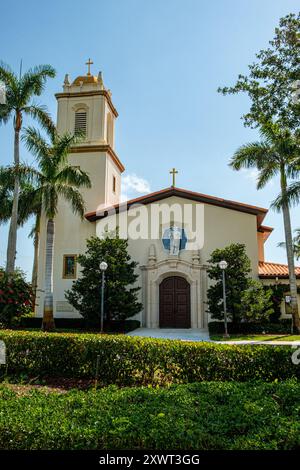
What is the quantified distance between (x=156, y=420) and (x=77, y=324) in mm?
18405

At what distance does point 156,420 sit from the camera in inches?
172

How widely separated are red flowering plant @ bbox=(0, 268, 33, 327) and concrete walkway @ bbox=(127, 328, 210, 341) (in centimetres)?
514

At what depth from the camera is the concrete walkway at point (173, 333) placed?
1842 centimetres

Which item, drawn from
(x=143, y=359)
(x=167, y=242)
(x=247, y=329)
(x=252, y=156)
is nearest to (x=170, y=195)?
(x=167, y=242)

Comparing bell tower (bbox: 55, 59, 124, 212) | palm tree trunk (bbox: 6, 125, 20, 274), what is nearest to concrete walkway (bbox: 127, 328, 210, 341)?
palm tree trunk (bbox: 6, 125, 20, 274)

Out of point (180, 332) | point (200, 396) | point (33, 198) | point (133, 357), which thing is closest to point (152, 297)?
point (180, 332)

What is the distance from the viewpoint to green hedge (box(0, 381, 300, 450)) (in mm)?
4004

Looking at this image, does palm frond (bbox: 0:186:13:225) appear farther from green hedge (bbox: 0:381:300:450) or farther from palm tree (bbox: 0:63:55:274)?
green hedge (bbox: 0:381:300:450)

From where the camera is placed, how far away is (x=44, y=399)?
5516 mm

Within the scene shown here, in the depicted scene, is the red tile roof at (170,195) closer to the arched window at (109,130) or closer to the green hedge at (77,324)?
the green hedge at (77,324)

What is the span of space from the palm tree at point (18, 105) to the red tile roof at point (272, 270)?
1358 centimetres

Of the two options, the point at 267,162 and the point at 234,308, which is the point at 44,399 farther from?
the point at 267,162

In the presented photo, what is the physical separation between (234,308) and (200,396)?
1435 cm

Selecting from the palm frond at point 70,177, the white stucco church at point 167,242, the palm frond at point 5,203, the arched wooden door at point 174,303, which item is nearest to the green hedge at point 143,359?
the palm frond at point 70,177
